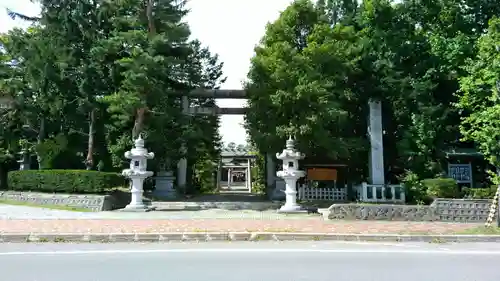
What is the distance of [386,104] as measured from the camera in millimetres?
22297

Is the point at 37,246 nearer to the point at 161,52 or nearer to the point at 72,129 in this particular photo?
the point at 161,52

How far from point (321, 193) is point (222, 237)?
1318 cm

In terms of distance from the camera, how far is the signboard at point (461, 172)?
23.2 metres

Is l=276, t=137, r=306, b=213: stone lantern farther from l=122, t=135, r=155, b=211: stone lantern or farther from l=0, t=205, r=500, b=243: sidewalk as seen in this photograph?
l=122, t=135, r=155, b=211: stone lantern

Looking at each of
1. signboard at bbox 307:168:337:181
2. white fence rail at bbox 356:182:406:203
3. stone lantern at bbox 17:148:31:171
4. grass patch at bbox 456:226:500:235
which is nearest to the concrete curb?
grass patch at bbox 456:226:500:235

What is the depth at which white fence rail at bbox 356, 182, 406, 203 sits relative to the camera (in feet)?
66.1

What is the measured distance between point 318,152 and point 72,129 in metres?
12.9

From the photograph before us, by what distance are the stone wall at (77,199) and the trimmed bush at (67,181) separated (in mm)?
451

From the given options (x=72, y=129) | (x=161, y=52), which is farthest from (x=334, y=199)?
(x=72, y=129)

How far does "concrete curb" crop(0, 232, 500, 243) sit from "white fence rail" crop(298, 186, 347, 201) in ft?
38.6

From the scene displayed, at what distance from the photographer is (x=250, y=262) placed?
24.4ft

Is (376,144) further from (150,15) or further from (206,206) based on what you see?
(150,15)

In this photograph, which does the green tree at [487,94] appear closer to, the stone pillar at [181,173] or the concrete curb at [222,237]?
the concrete curb at [222,237]

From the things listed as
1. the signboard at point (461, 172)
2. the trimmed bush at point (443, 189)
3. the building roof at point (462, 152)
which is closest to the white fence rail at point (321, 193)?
the trimmed bush at point (443, 189)
